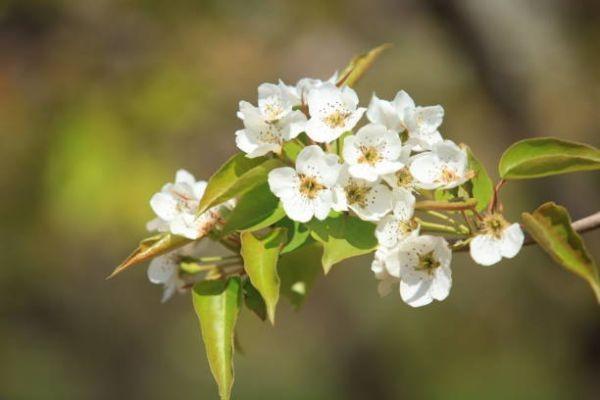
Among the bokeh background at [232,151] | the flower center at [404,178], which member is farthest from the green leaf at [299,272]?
the bokeh background at [232,151]

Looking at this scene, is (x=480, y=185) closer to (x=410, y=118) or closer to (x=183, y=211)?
(x=410, y=118)

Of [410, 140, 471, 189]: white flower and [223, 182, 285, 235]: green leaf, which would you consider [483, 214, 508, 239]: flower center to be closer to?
[410, 140, 471, 189]: white flower

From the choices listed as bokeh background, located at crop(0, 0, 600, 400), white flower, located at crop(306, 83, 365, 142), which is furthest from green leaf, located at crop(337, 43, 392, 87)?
bokeh background, located at crop(0, 0, 600, 400)

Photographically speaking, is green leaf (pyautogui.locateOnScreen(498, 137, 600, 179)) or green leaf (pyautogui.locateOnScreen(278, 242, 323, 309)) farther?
green leaf (pyautogui.locateOnScreen(278, 242, 323, 309))

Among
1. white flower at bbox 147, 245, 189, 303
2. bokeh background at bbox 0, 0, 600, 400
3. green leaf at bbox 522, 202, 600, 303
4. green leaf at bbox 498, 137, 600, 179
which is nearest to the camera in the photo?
green leaf at bbox 522, 202, 600, 303

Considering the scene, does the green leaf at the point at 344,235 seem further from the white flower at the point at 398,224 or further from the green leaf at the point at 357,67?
the green leaf at the point at 357,67

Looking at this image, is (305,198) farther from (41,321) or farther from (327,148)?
(41,321)
